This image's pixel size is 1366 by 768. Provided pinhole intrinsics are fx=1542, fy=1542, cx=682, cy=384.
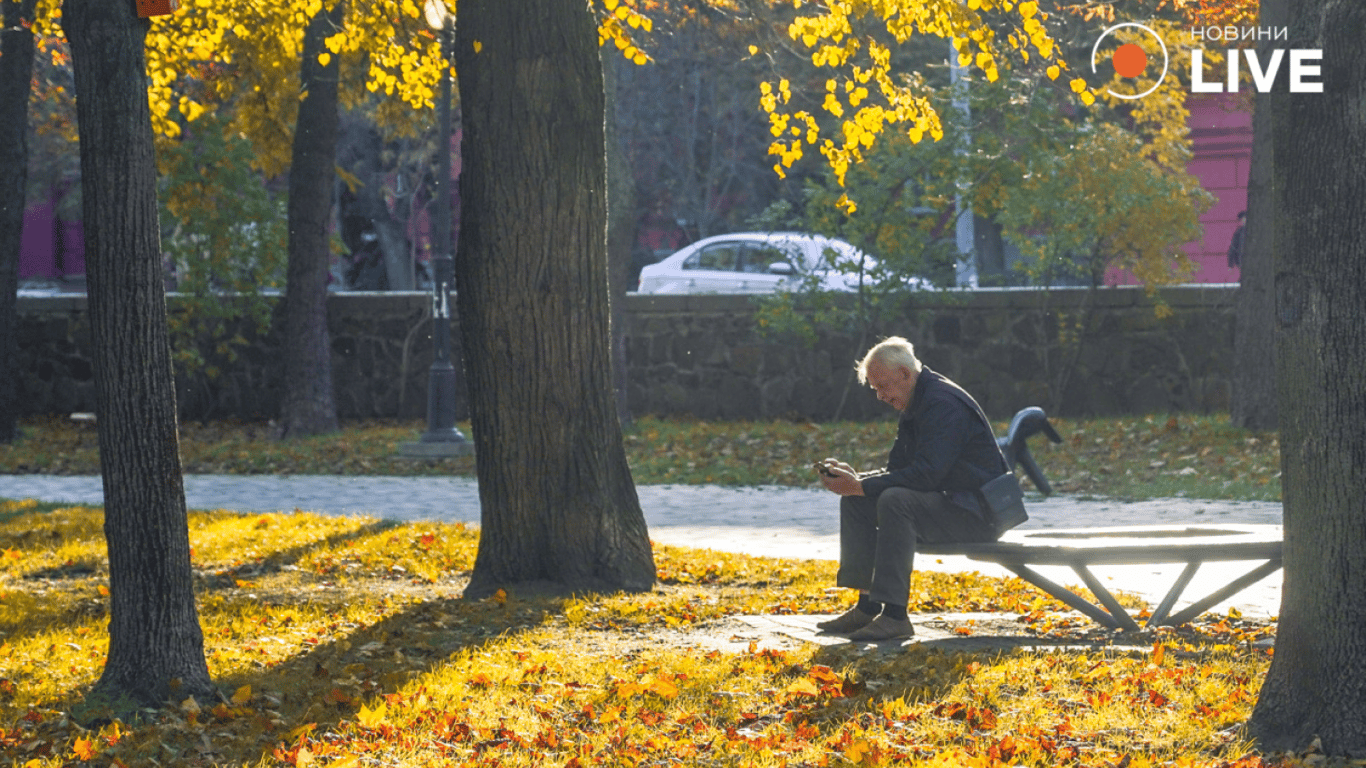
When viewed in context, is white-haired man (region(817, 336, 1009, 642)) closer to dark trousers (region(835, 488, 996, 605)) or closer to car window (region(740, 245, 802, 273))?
dark trousers (region(835, 488, 996, 605))

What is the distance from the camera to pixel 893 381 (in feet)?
21.5

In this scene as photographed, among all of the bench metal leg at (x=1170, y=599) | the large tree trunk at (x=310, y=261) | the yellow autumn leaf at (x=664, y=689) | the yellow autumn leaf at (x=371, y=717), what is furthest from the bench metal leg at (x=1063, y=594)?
the large tree trunk at (x=310, y=261)

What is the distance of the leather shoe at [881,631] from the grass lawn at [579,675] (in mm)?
247

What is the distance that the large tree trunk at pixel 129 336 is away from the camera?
4977 mm

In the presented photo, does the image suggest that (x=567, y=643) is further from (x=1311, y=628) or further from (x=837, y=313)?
(x=837, y=313)

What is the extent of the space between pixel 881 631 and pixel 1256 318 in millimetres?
9474

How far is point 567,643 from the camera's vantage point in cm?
630

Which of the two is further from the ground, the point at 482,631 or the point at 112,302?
the point at 112,302

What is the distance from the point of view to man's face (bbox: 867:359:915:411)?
653 centimetres

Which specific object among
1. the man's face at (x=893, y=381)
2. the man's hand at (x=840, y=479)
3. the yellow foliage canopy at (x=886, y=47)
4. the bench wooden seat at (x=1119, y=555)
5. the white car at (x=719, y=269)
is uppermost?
the yellow foliage canopy at (x=886, y=47)

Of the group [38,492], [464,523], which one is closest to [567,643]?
[464,523]

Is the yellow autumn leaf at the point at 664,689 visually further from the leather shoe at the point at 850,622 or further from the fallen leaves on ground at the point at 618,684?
the leather shoe at the point at 850,622

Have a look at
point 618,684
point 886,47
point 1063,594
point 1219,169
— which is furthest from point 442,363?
point 1219,169

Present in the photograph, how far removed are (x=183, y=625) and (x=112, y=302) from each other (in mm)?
1110
